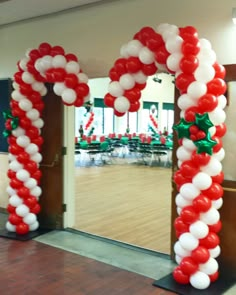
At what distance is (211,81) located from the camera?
335 centimetres

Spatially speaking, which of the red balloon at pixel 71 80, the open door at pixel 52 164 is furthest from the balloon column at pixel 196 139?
the open door at pixel 52 164

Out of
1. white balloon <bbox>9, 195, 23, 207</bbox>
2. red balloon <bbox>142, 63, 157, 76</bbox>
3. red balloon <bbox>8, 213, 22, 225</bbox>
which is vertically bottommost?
red balloon <bbox>8, 213, 22, 225</bbox>

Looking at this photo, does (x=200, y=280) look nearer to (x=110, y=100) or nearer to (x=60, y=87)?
(x=110, y=100)

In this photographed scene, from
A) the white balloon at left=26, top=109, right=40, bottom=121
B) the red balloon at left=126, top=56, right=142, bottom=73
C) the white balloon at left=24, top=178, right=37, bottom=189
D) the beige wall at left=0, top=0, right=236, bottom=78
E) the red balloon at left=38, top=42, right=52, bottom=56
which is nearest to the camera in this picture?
the red balloon at left=126, top=56, right=142, bottom=73

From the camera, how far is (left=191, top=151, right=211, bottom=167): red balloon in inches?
132

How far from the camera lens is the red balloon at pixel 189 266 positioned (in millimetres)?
3455

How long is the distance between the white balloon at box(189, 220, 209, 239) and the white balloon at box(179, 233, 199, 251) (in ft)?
0.12

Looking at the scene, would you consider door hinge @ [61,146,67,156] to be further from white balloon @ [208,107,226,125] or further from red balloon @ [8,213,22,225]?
white balloon @ [208,107,226,125]

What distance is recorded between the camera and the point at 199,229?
133 inches

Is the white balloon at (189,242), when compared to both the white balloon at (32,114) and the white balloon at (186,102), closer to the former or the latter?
the white balloon at (186,102)

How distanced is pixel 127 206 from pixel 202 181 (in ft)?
11.5

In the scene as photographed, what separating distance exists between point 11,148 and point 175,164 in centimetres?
221

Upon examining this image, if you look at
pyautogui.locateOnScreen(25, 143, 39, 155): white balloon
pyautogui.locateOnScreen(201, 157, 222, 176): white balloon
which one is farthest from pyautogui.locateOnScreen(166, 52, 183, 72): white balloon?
pyautogui.locateOnScreen(25, 143, 39, 155): white balloon

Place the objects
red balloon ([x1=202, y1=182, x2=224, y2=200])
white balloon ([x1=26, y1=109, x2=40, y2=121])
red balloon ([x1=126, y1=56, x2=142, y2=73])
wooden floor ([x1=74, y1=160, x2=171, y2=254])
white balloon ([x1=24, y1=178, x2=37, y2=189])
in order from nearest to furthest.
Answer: red balloon ([x1=202, y1=182, x2=224, y2=200]) → red balloon ([x1=126, y1=56, x2=142, y2=73]) → white balloon ([x1=26, y1=109, x2=40, y2=121]) → white balloon ([x1=24, y1=178, x2=37, y2=189]) → wooden floor ([x1=74, y1=160, x2=171, y2=254])
